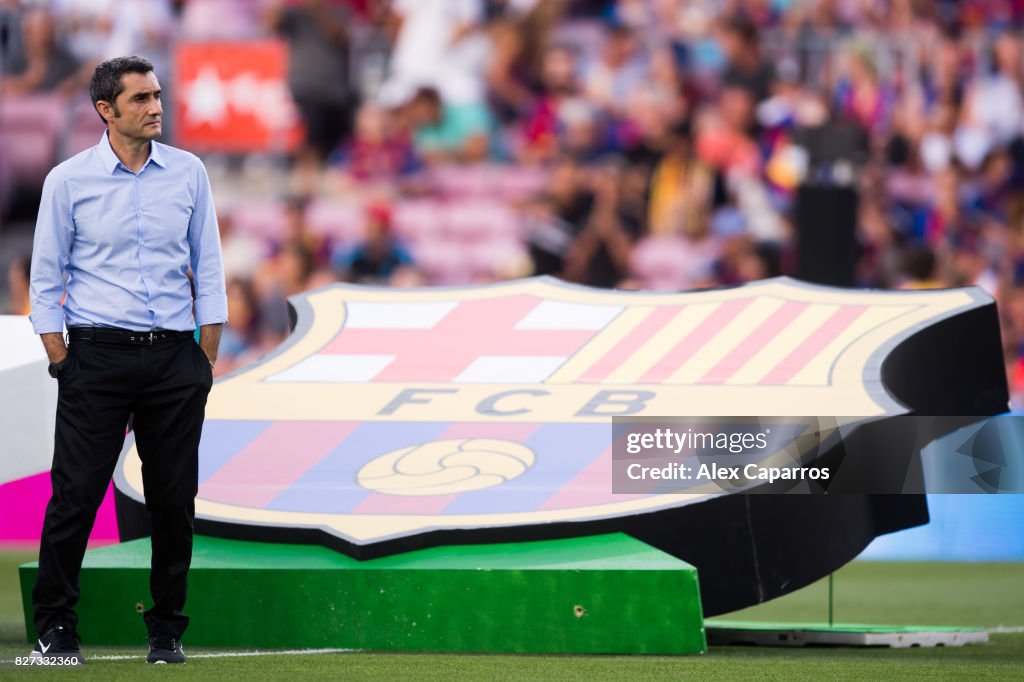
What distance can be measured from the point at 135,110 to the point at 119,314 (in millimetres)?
536

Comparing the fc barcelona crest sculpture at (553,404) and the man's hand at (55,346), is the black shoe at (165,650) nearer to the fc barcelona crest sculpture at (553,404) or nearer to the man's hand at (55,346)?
the fc barcelona crest sculpture at (553,404)

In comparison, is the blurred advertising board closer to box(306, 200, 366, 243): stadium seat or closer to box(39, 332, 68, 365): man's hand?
box(306, 200, 366, 243): stadium seat

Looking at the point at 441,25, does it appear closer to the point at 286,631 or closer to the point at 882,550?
the point at 882,550

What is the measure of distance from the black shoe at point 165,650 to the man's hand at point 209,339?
2.45ft

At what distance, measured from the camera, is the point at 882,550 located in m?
9.35

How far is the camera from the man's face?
178 inches

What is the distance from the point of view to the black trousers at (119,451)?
4.52m

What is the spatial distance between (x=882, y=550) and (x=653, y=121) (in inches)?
205

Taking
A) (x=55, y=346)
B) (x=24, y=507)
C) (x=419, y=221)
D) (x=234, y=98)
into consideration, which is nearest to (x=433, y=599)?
(x=55, y=346)

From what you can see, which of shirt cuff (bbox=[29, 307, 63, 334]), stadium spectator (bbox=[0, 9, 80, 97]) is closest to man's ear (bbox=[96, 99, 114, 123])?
shirt cuff (bbox=[29, 307, 63, 334])

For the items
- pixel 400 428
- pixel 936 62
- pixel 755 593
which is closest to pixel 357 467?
pixel 400 428

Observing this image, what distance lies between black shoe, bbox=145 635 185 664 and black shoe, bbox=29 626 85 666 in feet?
0.61

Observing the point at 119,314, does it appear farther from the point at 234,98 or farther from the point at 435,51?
the point at 234,98

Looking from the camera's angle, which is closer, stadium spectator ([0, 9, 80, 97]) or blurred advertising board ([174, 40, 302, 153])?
blurred advertising board ([174, 40, 302, 153])
